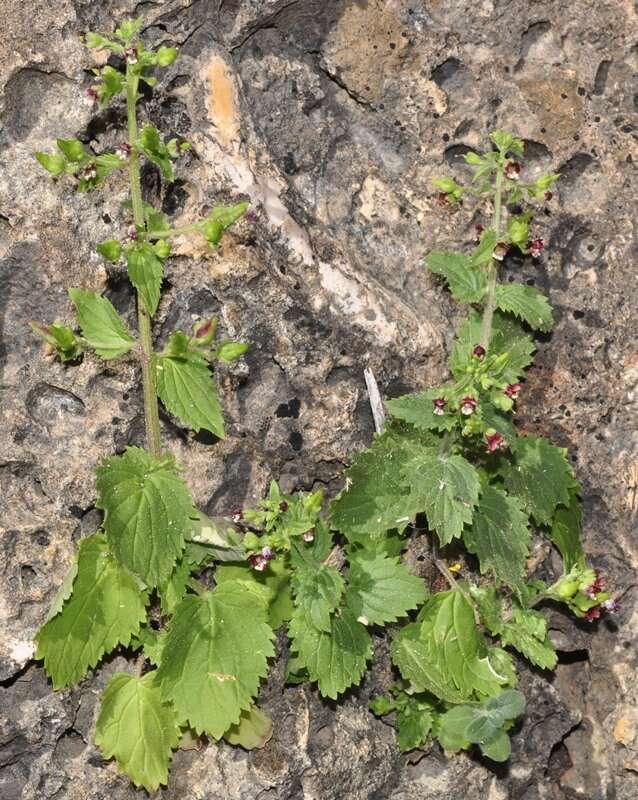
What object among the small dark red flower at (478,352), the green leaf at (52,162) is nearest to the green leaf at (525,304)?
the small dark red flower at (478,352)

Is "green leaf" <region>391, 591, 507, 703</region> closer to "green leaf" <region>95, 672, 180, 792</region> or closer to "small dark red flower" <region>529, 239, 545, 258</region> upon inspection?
"green leaf" <region>95, 672, 180, 792</region>

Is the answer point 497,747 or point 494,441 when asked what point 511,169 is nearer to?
Answer: point 494,441

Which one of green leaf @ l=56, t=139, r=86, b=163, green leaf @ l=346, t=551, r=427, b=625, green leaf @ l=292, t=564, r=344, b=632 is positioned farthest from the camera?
green leaf @ l=346, t=551, r=427, b=625

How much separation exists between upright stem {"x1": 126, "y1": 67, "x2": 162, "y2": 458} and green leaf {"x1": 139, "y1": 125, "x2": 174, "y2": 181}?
10 centimetres

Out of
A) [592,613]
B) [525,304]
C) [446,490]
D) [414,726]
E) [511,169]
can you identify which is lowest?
[414,726]

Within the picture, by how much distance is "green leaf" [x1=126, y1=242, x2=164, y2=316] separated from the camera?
5.06 meters

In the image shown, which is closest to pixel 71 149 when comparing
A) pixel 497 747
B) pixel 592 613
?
pixel 592 613

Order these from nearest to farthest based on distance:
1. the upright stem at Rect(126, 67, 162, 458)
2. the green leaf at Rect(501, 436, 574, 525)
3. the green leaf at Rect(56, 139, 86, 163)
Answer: the green leaf at Rect(56, 139, 86, 163) < the upright stem at Rect(126, 67, 162, 458) < the green leaf at Rect(501, 436, 574, 525)

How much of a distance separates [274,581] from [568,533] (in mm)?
1573

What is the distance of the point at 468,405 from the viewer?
5133mm

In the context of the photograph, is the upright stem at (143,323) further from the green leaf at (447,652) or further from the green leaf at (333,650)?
the green leaf at (447,652)

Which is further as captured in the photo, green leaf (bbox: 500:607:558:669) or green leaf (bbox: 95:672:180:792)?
green leaf (bbox: 500:607:558:669)

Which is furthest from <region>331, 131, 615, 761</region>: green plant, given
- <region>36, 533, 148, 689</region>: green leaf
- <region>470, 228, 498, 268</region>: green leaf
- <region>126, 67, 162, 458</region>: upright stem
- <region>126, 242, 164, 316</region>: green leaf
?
<region>126, 242, 164, 316</region>: green leaf

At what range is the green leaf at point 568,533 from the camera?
5887 mm
